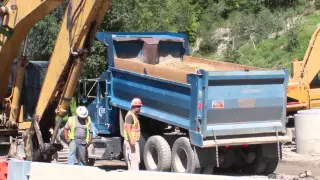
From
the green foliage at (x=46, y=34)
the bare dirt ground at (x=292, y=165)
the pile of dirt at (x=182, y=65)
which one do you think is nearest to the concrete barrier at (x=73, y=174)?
the bare dirt ground at (x=292, y=165)

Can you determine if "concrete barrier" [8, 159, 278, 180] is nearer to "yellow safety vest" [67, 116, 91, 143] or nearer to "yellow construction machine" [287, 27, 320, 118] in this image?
"yellow safety vest" [67, 116, 91, 143]

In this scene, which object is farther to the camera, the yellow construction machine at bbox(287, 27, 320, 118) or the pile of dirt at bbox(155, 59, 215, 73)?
the yellow construction machine at bbox(287, 27, 320, 118)

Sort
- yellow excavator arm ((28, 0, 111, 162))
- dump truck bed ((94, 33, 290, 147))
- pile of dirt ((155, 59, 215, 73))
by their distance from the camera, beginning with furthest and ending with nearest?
pile of dirt ((155, 59, 215, 73)), dump truck bed ((94, 33, 290, 147)), yellow excavator arm ((28, 0, 111, 162))

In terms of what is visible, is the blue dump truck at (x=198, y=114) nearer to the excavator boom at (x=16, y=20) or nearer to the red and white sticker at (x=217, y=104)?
the red and white sticker at (x=217, y=104)


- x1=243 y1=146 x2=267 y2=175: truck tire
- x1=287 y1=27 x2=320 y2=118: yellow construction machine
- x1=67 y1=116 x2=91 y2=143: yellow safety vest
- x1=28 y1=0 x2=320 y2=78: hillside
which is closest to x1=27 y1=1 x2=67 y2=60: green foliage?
x1=28 y1=0 x2=320 y2=78: hillside

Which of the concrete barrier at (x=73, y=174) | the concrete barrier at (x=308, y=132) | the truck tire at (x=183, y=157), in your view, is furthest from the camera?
the concrete barrier at (x=308, y=132)

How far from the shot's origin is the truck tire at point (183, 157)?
14117 mm

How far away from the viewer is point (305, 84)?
20.5 m

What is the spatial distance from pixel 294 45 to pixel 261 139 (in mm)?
17286

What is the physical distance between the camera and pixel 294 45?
1222 inches

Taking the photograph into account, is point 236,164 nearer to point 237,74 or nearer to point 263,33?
point 237,74

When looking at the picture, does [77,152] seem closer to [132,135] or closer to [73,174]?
[132,135]

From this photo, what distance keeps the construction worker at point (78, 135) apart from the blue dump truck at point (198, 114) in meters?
1.93

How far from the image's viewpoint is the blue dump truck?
14.0 metres
